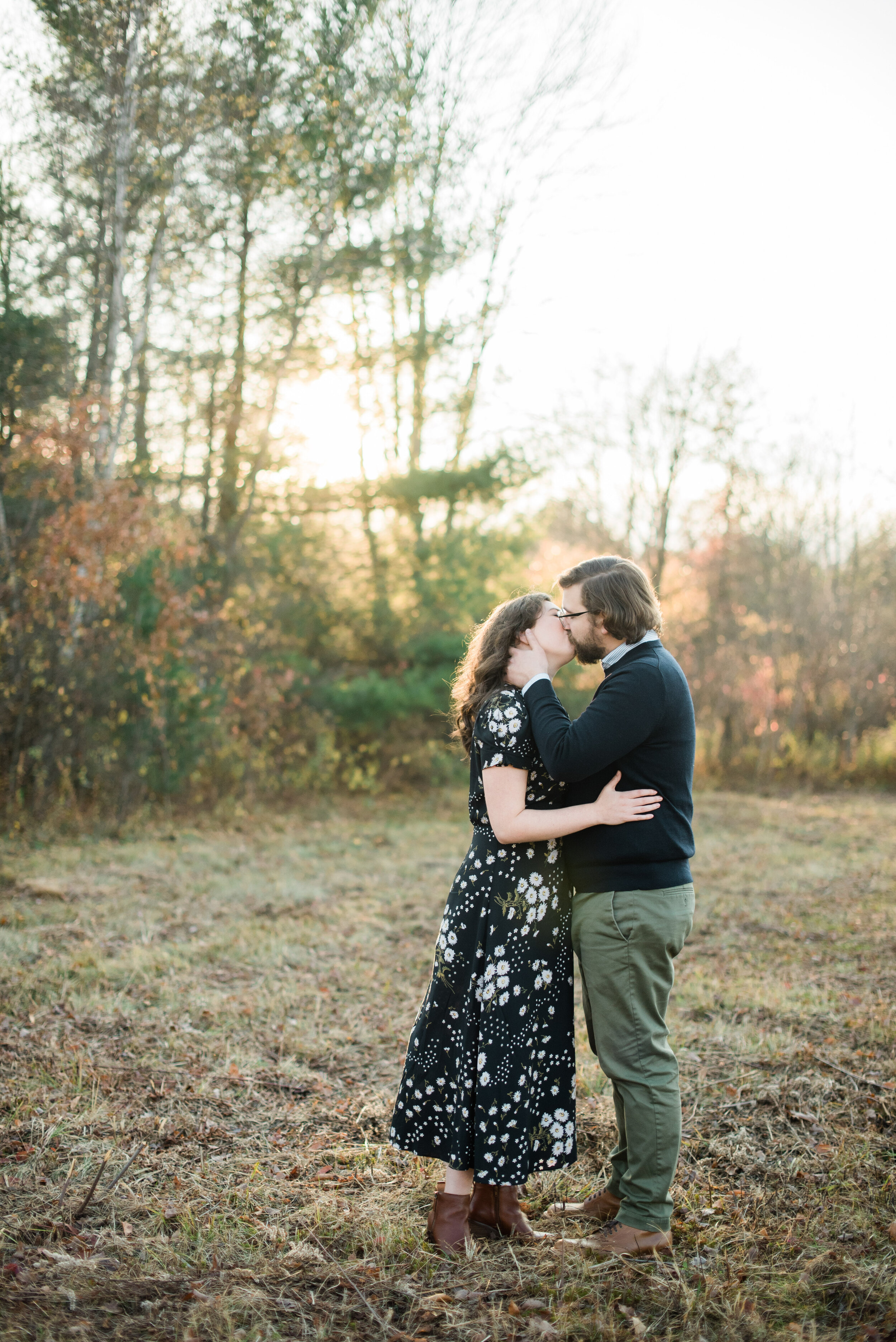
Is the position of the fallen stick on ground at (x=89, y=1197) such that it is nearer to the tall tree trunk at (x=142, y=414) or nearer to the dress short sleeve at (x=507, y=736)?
the dress short sleeve at (x=507, y=736)

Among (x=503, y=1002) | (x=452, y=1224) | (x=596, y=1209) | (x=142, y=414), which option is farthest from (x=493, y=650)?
(x=142, y=414)

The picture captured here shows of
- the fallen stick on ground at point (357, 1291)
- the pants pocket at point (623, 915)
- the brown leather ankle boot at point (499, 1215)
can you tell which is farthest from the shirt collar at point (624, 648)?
the fallen stick on ground at point (357, 1291)

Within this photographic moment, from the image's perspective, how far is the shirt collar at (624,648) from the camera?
8.55 feet

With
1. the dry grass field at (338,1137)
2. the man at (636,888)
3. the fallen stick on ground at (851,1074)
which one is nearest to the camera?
the dry grass field at (338,1137)

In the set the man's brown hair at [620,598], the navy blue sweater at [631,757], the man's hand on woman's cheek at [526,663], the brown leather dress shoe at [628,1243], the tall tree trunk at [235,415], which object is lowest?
the brown leather dress shoe at [628,1243]

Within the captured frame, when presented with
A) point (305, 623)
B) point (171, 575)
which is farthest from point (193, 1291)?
point (305, 623)

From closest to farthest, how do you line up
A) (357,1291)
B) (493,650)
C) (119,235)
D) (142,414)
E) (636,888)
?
(357,1291)
(636,888)
(493,650)
(119,235)
(142,414)

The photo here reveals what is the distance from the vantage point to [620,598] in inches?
102

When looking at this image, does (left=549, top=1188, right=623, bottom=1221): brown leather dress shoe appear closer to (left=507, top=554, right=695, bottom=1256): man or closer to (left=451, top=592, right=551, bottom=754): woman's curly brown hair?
(left=507, top=554, right=695, bottom=1256): man

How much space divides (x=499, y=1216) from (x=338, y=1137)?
90 centimetres

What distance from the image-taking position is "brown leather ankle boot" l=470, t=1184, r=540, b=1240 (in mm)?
2682

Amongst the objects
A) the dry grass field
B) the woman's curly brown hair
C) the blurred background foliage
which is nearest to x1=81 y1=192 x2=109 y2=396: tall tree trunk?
the blurred background foliage

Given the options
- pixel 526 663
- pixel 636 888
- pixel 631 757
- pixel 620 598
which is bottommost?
pixel 636 888

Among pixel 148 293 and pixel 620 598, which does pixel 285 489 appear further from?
pixel 620 598
